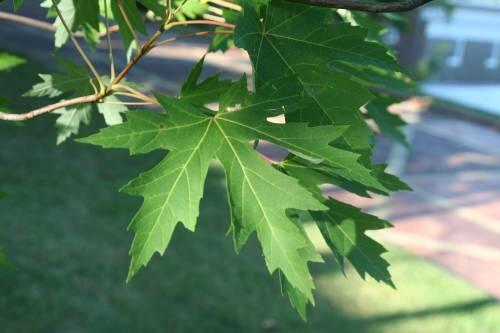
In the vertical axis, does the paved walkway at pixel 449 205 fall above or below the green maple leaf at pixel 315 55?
below

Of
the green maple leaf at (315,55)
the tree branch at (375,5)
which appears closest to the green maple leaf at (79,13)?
the green maple leaf at (315,55)

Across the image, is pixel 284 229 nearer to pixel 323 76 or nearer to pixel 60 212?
pixel 323 76

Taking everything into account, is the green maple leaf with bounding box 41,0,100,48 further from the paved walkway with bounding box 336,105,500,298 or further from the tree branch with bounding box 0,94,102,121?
the paved walkway with bounding box 336,105,500,298

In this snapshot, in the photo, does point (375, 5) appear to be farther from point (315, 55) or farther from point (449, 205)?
point (449, 205)

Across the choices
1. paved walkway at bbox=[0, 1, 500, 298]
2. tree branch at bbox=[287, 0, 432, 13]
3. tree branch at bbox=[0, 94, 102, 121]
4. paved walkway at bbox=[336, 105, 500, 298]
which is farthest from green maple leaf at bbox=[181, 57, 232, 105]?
paved walkway at bbox=[0, 1, 500, 298]

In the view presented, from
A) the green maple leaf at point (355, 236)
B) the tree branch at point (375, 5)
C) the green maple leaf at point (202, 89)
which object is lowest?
the green maple leaf at point (355, 236)

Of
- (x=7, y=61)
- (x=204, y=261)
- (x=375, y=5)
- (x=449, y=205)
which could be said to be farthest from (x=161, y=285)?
(x=375, y=5)

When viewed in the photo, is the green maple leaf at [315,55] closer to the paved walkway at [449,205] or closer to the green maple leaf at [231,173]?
the green maple leaf at [231,173]
